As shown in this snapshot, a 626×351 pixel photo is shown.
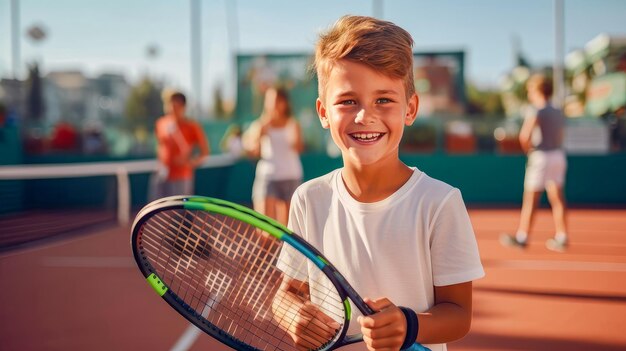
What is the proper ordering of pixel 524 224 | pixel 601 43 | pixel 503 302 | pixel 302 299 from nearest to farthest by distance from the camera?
1. pixel 302 299
2. pixel 503 302
3. pixel 524 224
4. pixel 601 43

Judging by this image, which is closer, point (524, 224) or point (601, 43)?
point (524, 224)

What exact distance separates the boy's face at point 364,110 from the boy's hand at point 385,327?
1.11 ft

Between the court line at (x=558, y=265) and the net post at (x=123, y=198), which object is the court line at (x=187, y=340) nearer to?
the court line at (x=558, y=265)

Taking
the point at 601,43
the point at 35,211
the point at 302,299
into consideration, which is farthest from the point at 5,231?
the point at 601,43

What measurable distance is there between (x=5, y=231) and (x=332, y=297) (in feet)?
28.7

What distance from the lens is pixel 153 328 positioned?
3883mm

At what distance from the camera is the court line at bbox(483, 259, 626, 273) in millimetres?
5594

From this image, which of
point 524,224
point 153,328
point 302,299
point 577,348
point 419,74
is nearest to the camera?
point 302,299

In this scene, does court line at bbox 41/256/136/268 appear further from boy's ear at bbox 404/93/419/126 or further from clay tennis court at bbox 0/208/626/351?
boy's ear at bbox 404/93/419/126

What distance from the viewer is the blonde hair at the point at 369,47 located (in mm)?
1324

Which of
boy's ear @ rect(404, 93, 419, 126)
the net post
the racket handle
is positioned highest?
boy's ear @ rect(404, 93, 419, 126)

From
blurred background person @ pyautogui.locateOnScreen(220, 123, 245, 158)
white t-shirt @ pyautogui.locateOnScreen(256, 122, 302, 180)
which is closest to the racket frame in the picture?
white t-shirt @ pyautogui.locateOnScreen(256, 122, 302, 180)

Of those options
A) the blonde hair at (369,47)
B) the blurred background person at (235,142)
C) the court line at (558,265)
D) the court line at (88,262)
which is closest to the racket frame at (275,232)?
the blonde hair at (369,47)

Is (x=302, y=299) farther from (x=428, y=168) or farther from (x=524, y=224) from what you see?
(x=428, y=168)
